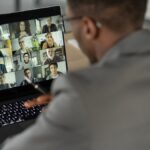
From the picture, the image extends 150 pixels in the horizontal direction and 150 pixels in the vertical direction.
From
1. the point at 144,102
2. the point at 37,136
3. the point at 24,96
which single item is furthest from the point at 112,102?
the point at 24,96

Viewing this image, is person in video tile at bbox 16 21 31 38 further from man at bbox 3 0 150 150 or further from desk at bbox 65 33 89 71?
man at bbox 3 0 150 150

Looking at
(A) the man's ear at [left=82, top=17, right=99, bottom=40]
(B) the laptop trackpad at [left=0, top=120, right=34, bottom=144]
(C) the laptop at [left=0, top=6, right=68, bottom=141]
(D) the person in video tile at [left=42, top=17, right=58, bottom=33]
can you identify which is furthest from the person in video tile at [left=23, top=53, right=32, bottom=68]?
(A) the man's ear at [left=82, top=17, right=99, bottom=40]

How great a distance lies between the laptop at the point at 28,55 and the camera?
1487 mm

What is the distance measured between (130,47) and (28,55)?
2.23 ft

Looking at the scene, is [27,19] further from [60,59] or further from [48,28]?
[60,59]

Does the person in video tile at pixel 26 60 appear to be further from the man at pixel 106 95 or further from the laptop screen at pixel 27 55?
the man at pixel 106 95

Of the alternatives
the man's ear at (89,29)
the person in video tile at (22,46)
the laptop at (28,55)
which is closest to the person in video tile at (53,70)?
the laptop at (28,55)

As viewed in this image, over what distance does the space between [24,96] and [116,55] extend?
688 millimetres

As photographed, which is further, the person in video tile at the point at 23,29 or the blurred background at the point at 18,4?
the blurred background at the point at 18,4

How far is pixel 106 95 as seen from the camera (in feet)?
2.78

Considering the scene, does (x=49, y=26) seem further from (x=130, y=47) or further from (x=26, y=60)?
(x=130, y=47)

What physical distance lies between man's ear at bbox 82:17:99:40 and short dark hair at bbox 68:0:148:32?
1 cm

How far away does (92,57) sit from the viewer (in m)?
1.02

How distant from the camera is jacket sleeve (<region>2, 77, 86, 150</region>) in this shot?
828mm
